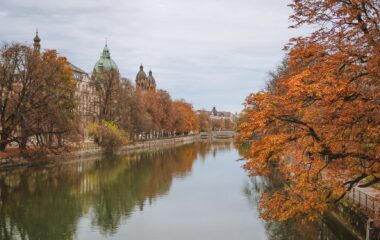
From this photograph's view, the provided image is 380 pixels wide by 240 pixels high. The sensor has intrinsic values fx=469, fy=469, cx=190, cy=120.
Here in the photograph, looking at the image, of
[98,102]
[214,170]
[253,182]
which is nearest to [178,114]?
[98,102]

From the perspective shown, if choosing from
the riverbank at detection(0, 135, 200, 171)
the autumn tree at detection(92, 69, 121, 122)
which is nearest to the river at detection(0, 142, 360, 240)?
the riverbank at detection(0, 135, 200, 171)

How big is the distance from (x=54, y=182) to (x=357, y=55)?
29707 mm

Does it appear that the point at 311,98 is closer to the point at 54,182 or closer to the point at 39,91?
the point at 54,182

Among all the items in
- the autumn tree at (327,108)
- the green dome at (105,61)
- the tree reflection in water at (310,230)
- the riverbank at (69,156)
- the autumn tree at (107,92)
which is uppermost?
the green dome at (105,61)

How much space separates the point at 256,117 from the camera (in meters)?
11.8

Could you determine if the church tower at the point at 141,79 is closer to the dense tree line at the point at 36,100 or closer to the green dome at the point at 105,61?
the green dome at the point at 105,61

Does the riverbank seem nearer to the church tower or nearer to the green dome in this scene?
the green dome

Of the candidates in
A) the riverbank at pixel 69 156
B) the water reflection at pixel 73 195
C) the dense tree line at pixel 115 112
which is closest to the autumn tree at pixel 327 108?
the water reflection at pixel 73 195

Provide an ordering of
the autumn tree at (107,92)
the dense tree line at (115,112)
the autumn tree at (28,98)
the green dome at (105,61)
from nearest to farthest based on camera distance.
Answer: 1. the autumn tree at (28,98)
2. the dense tree line at (115,112)
3. the autumn tree at (107,92)
4. the green dome at (105,61)

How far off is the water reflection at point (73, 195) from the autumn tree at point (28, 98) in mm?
3944

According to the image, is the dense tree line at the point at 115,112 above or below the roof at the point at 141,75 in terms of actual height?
below

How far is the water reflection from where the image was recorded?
22016 millimetres

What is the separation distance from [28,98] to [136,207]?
22114 mm

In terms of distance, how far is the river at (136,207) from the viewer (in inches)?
819
